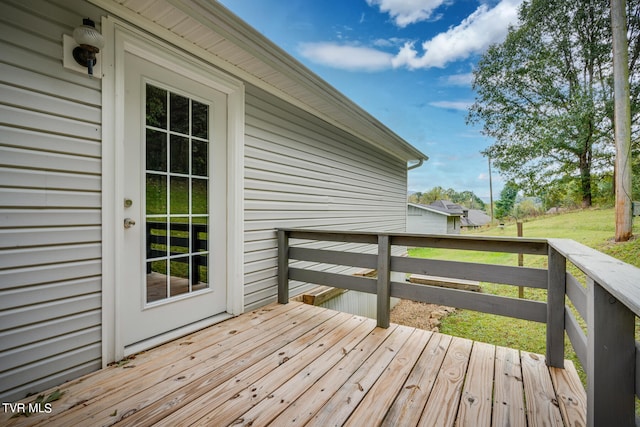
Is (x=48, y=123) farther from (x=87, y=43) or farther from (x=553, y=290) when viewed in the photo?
(x=553, y=290)

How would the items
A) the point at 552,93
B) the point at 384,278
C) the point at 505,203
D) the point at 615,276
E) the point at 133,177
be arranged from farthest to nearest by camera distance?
1. the point at 505,203
2. the point at 552,93
3. the point at 384,278
4. the point at 133,177
5. the point at 615,276

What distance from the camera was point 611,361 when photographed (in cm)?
84

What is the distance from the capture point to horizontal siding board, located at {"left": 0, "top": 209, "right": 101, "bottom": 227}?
136cm

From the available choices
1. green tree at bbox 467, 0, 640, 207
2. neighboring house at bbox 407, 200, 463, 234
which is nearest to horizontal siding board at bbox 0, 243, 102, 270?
green tree at bbox 467, 0, 640, 207

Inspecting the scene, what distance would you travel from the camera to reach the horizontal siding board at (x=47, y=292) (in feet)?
4.48

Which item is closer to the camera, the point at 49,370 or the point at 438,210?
the point at 49,370

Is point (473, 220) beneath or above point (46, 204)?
beneath

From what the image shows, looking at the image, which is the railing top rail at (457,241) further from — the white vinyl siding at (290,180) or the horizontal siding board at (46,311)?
the horizontal siding board at (46,311)

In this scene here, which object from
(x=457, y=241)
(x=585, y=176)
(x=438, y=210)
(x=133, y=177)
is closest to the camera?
(x=133, y=177)

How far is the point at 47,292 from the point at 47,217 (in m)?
0.40

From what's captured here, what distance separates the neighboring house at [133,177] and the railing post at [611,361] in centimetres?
230

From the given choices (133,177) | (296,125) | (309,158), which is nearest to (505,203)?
(309,158)

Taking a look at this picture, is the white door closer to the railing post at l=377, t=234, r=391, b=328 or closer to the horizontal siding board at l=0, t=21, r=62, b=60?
the horizontal siding board at l=0, t=21, r=62, b=60

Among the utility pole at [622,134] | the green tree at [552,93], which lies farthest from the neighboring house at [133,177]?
the green tree at [552,93]
